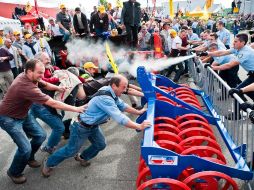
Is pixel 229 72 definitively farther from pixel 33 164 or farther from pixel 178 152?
pixel 33 164

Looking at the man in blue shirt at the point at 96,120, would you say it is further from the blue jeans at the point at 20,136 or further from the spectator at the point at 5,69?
the spectator at the point at 5,69

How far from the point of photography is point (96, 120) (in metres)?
4.14

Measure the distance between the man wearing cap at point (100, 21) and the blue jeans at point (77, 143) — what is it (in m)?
7.09

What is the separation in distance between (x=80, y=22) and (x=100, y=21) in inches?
31.2

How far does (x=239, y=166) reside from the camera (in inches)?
137

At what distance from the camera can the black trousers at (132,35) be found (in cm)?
1046

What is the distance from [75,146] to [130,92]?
5.37 ft

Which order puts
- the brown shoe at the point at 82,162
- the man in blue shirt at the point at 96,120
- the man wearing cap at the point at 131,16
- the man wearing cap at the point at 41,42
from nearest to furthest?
the man in blue shirt at the point at 96,120, the brown shoe at the point at 82,162, the man wearing cap at the point at 131,16, the man wearing cap at the point at 41,42

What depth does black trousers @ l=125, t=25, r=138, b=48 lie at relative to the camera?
1046cm

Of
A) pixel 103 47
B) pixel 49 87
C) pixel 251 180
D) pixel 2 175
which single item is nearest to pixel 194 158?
pixel 251 180

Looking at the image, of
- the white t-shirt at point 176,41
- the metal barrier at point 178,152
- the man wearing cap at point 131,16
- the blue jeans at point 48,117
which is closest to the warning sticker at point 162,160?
the metal barrier at point 178,152

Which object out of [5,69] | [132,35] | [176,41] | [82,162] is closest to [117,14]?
[132,35]

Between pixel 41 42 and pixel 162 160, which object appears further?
pixel 41 42

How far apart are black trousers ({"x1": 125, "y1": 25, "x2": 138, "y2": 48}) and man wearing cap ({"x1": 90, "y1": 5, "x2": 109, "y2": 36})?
102 cm
